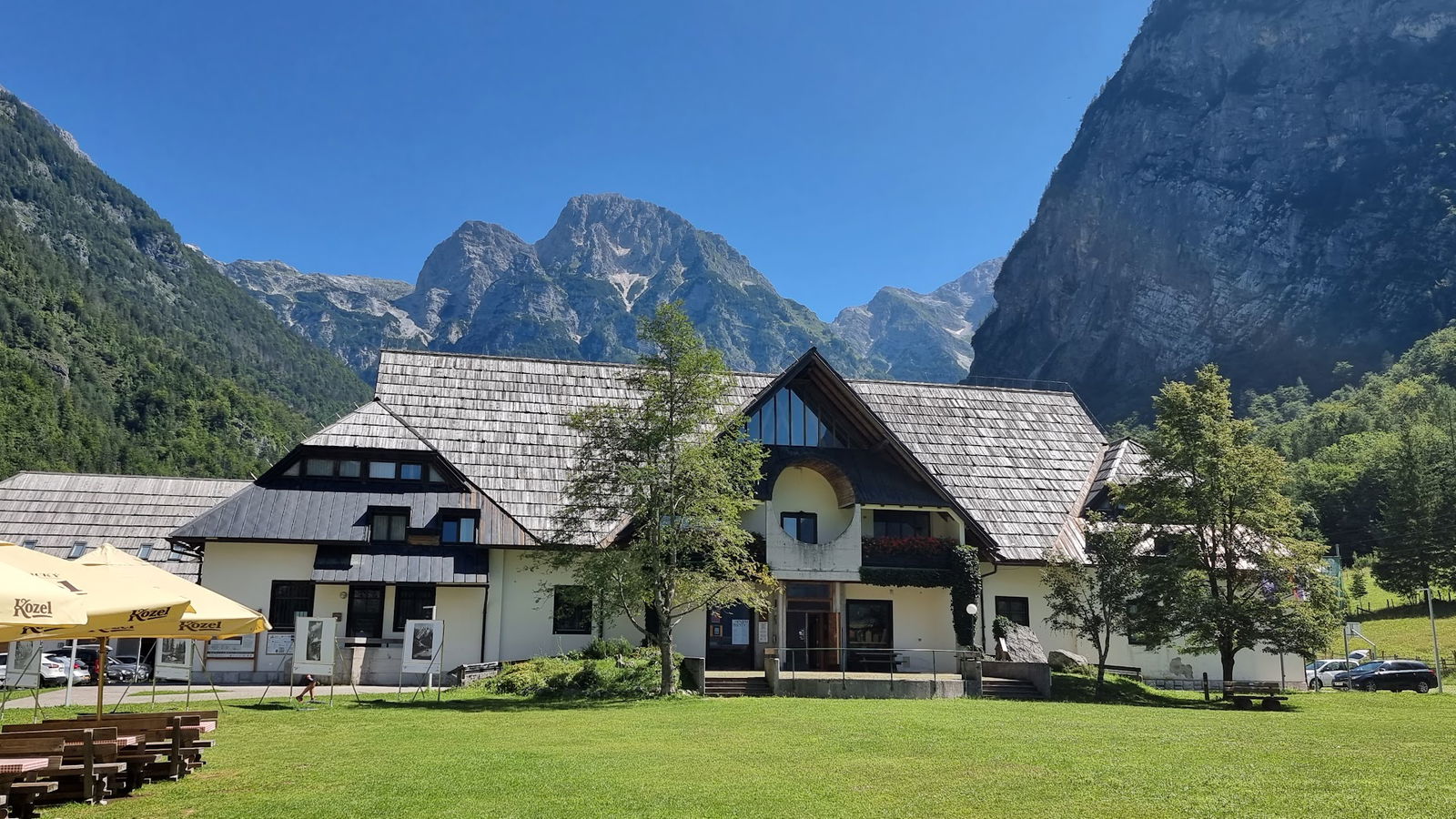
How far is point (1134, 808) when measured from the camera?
11.0 m

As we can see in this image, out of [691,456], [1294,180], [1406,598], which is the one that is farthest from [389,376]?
[1294,180]

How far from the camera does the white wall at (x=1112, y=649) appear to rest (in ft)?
115

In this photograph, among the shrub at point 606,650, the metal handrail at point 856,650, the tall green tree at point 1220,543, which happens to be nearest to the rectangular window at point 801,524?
the metal handrail at point 856,650

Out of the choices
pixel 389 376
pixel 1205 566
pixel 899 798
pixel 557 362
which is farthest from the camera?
pixel 557 362

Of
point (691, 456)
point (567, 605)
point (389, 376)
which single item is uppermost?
point (389, 376)

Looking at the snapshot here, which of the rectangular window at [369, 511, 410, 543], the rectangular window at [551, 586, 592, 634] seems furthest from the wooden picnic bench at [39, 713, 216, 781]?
the rectangular window at [551, 586, 592, 634]

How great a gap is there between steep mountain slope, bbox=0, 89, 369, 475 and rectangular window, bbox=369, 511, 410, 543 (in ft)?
258

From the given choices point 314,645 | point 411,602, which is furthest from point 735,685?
point 314,645

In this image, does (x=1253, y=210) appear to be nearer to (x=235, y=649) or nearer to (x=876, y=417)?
(x=876, y=417)

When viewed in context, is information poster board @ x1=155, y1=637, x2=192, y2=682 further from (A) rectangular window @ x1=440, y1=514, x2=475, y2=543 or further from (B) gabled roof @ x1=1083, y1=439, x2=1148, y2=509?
(B) gabled roof @ x1=1083, y1=439, x2=1148, y2=509

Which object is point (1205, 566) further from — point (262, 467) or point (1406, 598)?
point (262, 467)

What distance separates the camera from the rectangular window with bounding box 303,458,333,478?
33.5m

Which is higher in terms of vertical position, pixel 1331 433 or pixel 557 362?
pixel 1331 433

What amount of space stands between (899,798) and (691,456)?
14405 mm
